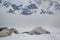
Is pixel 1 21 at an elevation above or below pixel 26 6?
below

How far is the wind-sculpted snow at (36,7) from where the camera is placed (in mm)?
1896

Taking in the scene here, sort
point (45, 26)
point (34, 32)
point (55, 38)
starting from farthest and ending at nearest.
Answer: point (45, 26) < point (34, 32) < point (55, 38)

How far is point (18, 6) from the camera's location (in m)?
1.90

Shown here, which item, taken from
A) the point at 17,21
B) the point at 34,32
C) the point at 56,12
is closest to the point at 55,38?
the point at 34,32

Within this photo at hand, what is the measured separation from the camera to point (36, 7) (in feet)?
6.26

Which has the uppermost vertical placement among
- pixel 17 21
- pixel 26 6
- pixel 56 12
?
pixel 26 6

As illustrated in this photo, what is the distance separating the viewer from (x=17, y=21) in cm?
189

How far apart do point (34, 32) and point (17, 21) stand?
0.43 metres

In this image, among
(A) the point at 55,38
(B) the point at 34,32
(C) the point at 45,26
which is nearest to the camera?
(A) the point at 55,38

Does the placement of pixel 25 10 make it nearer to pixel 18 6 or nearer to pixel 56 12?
pixel 18 6

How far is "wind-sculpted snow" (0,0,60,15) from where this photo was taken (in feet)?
6.22

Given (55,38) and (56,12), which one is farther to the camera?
(56,12)

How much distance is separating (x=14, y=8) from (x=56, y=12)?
0.72m

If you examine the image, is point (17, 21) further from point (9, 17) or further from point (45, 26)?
point (45, 26)
